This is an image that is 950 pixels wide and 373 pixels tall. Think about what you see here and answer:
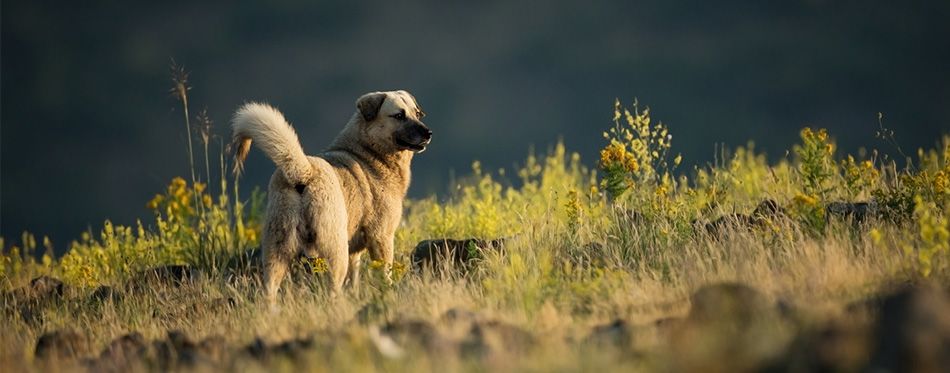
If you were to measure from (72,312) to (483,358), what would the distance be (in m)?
5.78

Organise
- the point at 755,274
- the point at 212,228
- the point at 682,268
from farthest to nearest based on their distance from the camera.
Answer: the point at 212,228
the point at 682,268
the point at 755,274

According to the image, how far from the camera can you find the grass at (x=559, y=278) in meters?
4.69

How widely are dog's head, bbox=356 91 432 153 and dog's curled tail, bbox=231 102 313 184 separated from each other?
61.9 inches

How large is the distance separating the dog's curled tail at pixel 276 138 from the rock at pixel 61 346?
6.75 feet

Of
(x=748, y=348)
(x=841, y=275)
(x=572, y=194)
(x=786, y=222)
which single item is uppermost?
(x=572, y=194)

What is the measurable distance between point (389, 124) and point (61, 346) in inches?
157

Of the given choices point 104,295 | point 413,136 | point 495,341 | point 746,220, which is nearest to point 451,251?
point 413,136

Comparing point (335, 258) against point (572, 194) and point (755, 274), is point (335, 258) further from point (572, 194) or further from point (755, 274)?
point (755, 274)

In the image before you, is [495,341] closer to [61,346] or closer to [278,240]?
[61,346]

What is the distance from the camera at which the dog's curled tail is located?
24.5 feet

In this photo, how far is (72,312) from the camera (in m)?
8.88

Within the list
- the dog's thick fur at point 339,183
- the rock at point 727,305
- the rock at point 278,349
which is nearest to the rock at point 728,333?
the rock at point 727,305

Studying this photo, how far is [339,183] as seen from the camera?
814 centimetres

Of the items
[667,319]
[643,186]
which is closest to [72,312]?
[643,186]
